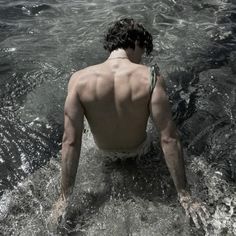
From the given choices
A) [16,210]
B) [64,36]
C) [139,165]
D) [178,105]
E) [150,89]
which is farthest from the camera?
[64,36]

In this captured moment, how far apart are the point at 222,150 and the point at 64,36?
13.7 feet

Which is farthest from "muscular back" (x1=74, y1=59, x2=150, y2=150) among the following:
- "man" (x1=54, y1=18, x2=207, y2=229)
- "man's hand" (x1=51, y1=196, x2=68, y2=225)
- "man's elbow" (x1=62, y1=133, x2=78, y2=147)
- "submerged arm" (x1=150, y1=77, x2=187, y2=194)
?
"man's hand" (x1=51, y1=196, x2=68, y2=225)

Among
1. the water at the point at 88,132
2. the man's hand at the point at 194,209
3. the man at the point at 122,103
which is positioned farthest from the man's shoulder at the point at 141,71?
the water at the point at 88,132

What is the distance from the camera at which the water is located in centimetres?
495

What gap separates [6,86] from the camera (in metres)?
7.39

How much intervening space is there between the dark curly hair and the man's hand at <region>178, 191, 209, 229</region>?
145 centimetres

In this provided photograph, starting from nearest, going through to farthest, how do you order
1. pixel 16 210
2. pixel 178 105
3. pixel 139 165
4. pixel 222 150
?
pixel 16 210 < pixel 139 165 < pixel 222 150 < pixel 178 105

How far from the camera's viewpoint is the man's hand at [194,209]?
4.57 metres

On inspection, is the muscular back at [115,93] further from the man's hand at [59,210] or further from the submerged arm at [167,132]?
the man's hand at [59,210]

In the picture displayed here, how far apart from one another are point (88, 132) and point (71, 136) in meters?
1.37

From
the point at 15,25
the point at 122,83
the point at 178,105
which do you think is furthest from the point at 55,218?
the point at 15,25

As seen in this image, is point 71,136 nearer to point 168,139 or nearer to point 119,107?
point 119,107

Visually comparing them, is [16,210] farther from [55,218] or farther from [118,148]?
[118,148]

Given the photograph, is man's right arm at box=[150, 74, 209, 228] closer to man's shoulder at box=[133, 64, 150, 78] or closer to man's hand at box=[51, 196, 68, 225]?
man's shoulder at box=[133, 64, 150, 78]
